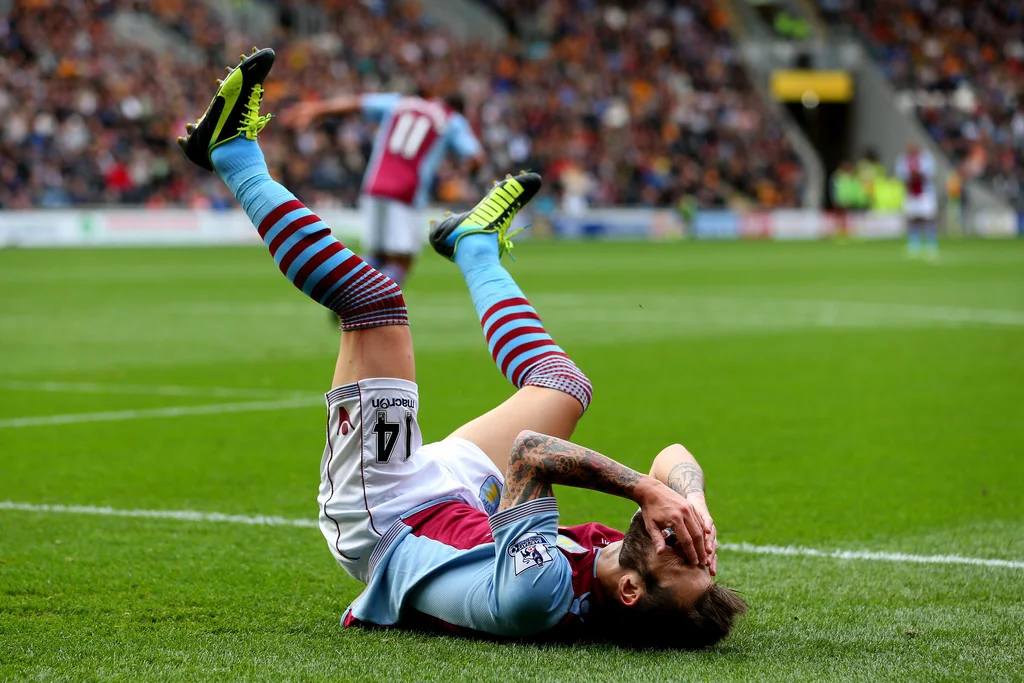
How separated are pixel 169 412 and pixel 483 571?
5.29 m

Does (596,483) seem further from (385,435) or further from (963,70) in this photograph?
(963,70)

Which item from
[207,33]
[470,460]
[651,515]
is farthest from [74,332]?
[207,33]

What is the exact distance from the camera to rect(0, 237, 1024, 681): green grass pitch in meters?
3.96

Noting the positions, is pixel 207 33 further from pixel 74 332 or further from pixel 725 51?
pixel 74 332

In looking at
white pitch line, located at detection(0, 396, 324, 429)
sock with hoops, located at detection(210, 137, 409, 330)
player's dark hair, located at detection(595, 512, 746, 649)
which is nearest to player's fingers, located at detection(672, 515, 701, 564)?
player's dark hair, located at detection(595, 512, 746, 649)

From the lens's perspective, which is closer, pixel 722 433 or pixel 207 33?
pixel 722 433

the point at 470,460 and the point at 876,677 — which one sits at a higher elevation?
the point at 470,460

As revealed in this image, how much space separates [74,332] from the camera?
14.2 m

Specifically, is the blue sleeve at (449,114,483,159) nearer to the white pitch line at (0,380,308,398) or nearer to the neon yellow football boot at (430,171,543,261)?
the white pitch line at (0,380,308,398)

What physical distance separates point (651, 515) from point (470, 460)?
991 mm

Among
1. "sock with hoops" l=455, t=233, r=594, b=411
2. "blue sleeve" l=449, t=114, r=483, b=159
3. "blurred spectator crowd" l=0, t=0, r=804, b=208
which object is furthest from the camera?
"blurred spectator crowd" l=0, t=0, r=804, b=208

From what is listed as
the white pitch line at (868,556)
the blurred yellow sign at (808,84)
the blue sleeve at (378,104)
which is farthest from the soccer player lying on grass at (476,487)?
the blurred yellow sign at (808,84)

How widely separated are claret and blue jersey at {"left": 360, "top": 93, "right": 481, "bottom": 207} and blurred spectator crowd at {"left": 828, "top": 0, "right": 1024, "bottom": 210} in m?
38.4

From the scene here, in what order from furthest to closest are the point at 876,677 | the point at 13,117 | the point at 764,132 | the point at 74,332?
1. the point at 764,132
2. the point at 13,117
3. the point at 74,332
4. the point at 876,677
